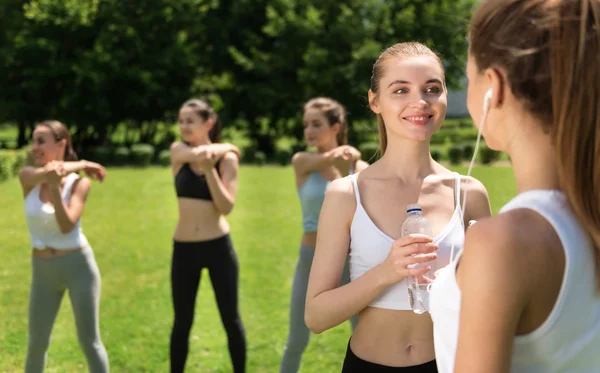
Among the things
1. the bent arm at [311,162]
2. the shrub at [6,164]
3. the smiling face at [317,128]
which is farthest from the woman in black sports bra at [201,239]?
the shrub at [6,164]

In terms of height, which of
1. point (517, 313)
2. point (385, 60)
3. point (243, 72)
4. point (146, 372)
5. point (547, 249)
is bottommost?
point (146, 372)

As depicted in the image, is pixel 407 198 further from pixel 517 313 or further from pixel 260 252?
pixel 260 252

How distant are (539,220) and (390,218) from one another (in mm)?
1241

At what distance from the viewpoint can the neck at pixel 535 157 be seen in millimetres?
1342

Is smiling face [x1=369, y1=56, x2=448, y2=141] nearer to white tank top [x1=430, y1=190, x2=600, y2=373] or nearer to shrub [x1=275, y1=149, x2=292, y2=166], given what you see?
white tank top [x1=430, y1=190, x2=600, y2=373]

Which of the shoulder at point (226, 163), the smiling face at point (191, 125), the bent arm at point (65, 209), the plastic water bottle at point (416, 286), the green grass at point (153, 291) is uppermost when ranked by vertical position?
the smiling face at point (191, 125)

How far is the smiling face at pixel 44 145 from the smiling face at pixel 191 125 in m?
0.95

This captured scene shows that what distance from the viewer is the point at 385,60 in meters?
2.66

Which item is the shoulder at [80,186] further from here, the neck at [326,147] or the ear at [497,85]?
the ear at [497,85]

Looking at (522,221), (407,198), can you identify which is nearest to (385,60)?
(407,198)

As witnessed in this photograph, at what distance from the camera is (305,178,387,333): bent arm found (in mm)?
2262

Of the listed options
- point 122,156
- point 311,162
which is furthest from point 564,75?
point 122,156

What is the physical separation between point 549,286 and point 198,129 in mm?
4342

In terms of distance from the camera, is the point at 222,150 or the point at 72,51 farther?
the point at 72,51
